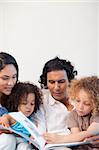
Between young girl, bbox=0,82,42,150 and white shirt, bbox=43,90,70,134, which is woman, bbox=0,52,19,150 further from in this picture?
white shirt, bbox=43,90,70,134

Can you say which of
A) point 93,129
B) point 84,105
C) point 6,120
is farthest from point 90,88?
point 6,120

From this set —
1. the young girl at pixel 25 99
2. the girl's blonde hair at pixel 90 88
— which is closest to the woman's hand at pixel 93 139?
the girl's blonde hair at pixel 90 88

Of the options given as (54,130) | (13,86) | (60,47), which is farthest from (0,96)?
(60,47)

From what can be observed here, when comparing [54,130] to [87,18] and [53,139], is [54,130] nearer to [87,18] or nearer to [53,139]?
[53,139]

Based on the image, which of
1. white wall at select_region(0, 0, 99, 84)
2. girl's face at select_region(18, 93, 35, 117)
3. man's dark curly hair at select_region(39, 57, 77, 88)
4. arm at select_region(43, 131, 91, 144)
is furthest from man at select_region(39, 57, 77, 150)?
white wall at select_region(0, 0, 99, 84)

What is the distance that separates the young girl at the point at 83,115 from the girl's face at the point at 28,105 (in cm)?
22

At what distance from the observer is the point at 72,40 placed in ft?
8.93

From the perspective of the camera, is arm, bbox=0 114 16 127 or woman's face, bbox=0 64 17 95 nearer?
arm, bbox=0 114 16 127

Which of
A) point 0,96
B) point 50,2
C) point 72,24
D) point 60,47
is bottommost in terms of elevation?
point 0,96

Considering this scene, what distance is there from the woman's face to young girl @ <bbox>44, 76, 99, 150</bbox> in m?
0.36

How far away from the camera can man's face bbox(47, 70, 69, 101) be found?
1.92 m

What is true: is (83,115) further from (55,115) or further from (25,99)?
(25,99)

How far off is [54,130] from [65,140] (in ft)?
0.81

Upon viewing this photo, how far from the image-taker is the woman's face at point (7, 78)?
1.78 meters
